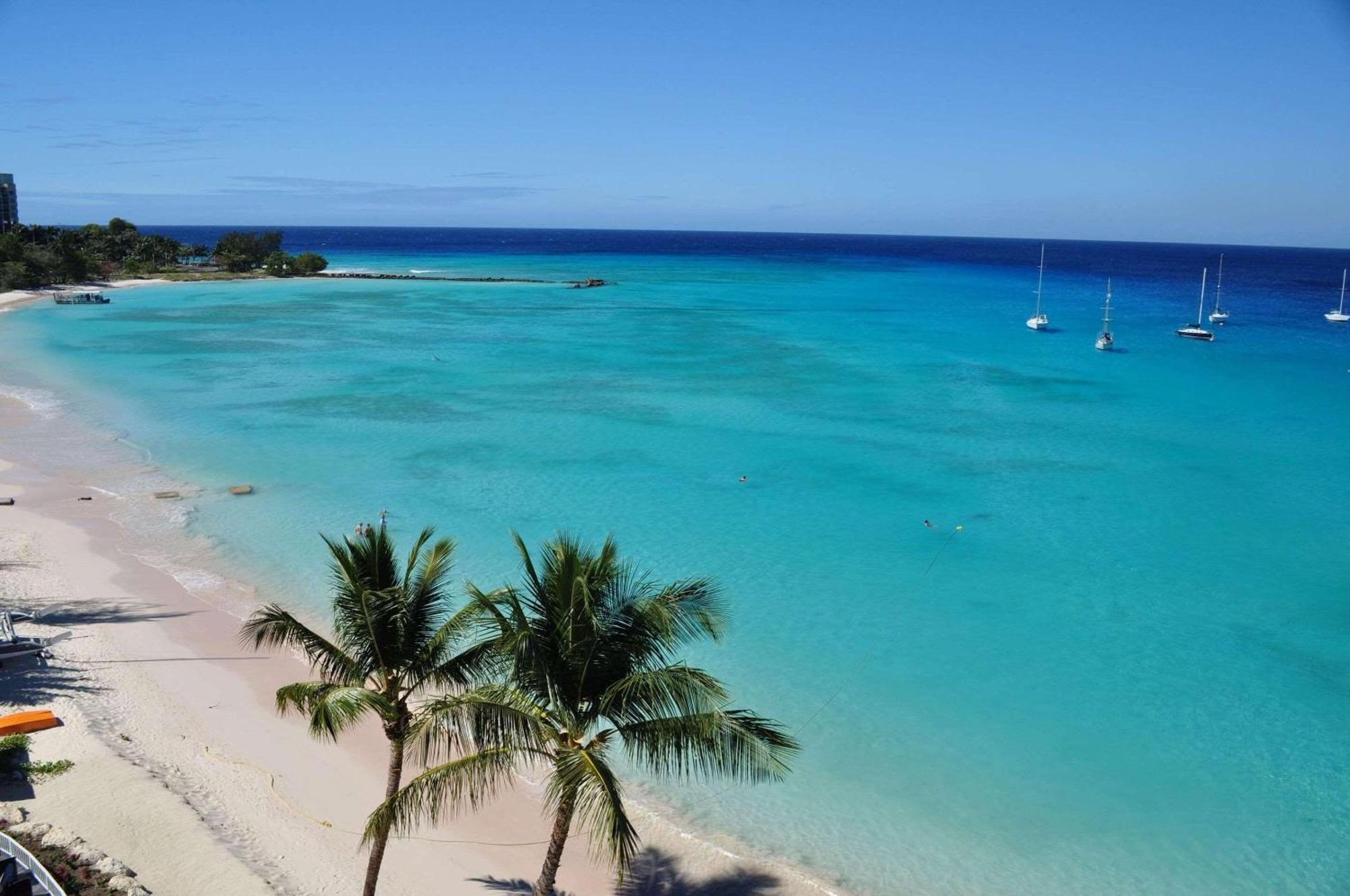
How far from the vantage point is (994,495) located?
3078cm

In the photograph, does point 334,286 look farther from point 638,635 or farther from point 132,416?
point 638,635

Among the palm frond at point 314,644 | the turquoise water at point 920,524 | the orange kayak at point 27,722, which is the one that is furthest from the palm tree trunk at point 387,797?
the orange kayak at point 27,722

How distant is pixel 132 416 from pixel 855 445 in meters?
28.1

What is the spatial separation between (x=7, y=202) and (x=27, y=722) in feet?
407

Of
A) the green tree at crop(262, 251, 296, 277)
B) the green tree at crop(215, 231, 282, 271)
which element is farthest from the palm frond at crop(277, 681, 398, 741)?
the green tree at crop(215, 231, 282, 271)

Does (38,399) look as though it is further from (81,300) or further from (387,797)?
(387,797)

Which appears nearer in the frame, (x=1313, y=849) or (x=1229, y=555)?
(x=1313, y=849)

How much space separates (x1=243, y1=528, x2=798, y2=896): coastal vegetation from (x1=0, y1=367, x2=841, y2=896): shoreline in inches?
126

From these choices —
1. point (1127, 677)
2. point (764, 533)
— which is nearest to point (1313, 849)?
point (1127, 677)

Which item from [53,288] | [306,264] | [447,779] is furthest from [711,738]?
[306,264]

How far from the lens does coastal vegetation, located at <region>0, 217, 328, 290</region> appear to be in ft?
282

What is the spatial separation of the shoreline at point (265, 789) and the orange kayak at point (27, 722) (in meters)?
0.52

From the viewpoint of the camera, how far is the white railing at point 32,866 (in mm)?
10406

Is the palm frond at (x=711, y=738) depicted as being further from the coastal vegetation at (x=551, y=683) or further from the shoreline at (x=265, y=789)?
the shoreline at (x=265, y=789)
